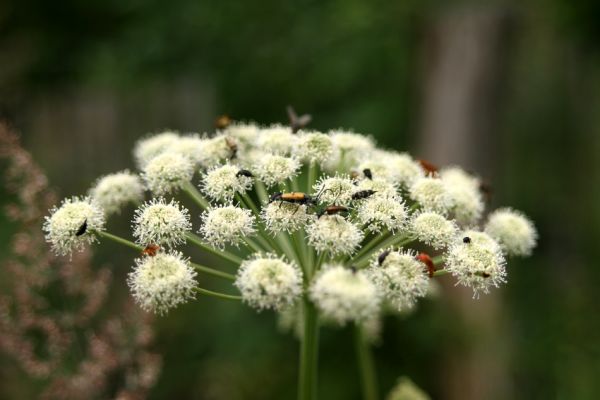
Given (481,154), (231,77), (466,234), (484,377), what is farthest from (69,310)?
(231,77)

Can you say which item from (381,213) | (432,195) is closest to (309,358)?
(381,213)

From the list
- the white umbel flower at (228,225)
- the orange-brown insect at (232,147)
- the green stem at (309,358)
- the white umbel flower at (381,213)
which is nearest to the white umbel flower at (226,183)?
the white umbel flower at (228,225)

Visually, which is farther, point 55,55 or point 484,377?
point 55,55

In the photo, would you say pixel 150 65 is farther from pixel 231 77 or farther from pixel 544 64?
pixel 544 64

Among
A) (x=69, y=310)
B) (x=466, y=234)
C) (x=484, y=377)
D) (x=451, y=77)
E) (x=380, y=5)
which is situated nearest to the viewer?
(x=466, y=234)

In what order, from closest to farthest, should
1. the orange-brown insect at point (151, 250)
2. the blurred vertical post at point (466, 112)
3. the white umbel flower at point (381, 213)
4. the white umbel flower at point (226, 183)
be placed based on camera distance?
the orange-brown insect at point (151, 250) < the white umbel flower at point (381, 213) < the white umbel flower at point (226, 183) < the blurred vertical post at point (466, 112)

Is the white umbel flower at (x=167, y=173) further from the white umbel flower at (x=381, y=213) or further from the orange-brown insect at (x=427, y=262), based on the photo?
the orange-brown insect at (x=427, y=262)

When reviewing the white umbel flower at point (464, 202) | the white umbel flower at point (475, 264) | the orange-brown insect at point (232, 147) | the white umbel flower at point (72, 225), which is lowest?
the white umbel flower at point (475, 264)
